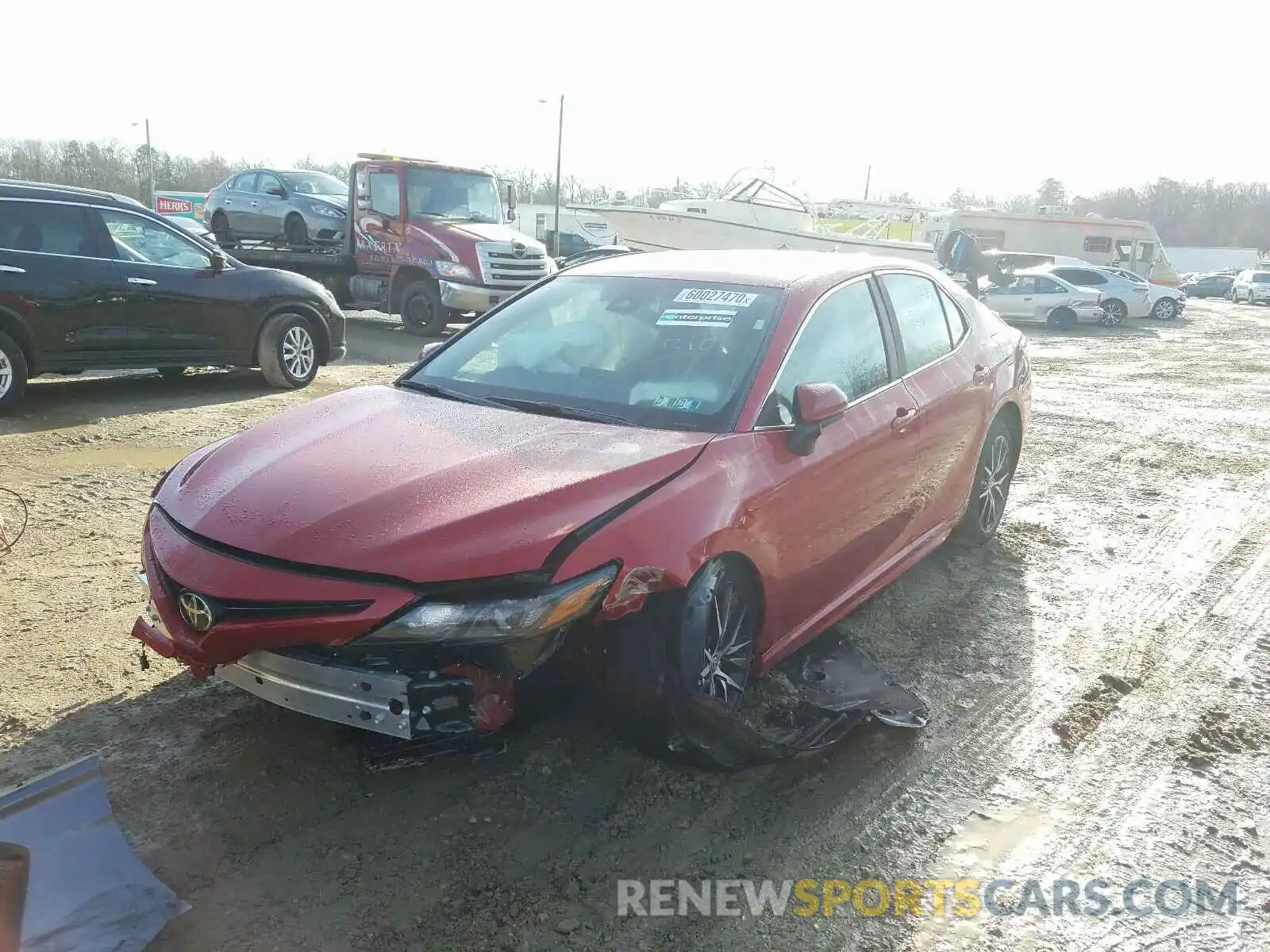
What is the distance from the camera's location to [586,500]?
295 centimetres

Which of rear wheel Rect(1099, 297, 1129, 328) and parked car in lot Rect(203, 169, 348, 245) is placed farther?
rear wheel Rect(1099, 297, 1129, 328)

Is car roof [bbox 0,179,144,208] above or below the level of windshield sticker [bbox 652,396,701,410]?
above

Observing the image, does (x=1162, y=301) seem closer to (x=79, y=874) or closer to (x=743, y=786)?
(x=743, y=786)

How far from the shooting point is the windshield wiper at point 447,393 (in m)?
3.85

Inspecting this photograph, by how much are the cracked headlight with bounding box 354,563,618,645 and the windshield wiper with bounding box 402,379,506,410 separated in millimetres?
1233

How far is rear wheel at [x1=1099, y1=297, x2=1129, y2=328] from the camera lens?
2431 cm

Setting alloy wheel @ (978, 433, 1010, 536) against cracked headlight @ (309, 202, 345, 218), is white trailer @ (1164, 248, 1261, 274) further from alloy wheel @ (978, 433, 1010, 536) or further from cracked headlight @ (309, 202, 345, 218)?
alloy wheel @ (978, 433, 1010, 536)

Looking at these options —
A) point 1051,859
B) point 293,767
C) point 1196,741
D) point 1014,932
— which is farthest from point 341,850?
point 1196,741

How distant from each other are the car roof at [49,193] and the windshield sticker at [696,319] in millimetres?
6578

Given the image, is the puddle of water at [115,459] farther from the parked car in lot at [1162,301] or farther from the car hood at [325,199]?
the parked car in lot at [1162,301]

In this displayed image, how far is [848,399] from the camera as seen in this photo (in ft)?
13.2

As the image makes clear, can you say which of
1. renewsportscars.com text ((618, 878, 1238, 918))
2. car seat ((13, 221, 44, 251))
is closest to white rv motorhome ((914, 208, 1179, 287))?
car seat ((13, 221, 44, 251))

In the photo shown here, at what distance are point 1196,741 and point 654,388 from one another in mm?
2368

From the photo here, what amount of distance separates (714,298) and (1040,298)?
71.3 feet
